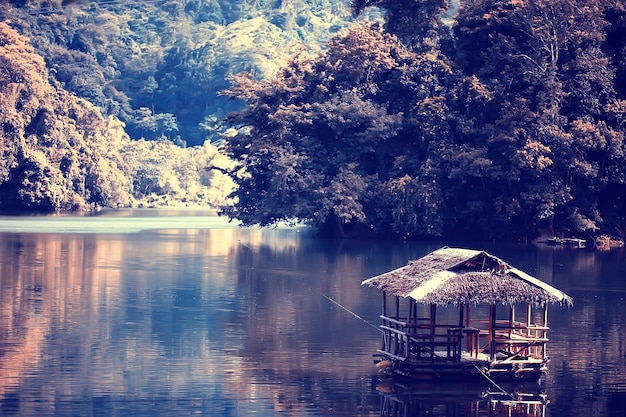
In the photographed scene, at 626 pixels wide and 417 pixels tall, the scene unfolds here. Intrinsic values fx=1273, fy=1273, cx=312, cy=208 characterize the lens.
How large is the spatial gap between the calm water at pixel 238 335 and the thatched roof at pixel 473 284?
2.02 metres

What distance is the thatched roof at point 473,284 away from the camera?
28.5 m

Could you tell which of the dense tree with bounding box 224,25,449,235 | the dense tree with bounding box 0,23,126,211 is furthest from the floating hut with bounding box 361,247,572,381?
the dense tree with bounding box 0,23,126,211

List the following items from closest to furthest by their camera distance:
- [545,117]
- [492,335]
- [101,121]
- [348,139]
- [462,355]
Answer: [492,335] → [462,355] → [545,117] → [348,139] → [101,121]

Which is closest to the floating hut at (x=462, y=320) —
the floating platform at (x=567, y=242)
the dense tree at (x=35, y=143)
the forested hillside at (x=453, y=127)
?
the forested hillside at (x=453, y=127)

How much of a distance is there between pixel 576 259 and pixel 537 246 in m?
8.52

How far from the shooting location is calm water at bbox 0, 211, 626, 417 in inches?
1058

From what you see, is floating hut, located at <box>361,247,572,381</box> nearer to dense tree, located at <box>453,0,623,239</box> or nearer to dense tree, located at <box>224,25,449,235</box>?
dense tree, located at <box>453,0,623,239</box>

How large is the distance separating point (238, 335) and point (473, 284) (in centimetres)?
992

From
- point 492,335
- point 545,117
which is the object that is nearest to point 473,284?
point 492,335

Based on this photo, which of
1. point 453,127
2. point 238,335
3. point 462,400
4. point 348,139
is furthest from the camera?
point 348,139

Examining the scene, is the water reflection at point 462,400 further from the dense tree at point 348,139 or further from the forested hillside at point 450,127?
the dense tree at point 348,139

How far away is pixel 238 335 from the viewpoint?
36594 millimetres

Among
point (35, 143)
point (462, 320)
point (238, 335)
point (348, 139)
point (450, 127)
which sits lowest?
point (238, 335)

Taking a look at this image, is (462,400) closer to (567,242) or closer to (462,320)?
(462,320)
